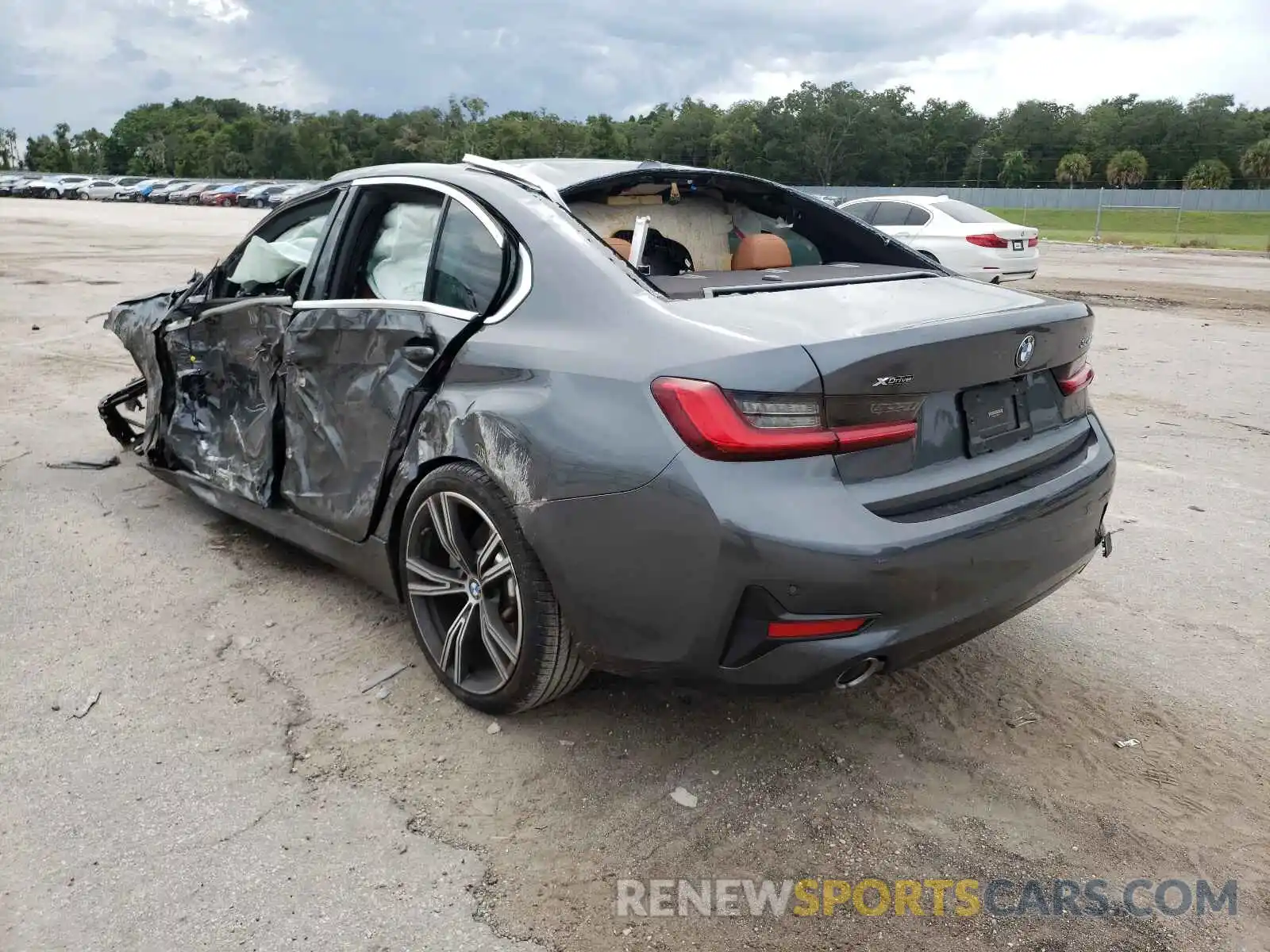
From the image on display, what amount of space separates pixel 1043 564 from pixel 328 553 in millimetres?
2514

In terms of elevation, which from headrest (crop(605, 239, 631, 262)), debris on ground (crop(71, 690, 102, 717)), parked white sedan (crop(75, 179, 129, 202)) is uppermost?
parked white sedan (crop(75, 179, 129, 202))

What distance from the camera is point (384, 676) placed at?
11.7ft

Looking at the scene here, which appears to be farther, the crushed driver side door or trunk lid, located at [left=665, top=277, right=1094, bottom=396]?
the crushed driver side door

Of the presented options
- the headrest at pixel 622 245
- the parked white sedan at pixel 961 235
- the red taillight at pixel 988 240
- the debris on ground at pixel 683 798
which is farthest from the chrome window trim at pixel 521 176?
the red taillight at pixel 988 240

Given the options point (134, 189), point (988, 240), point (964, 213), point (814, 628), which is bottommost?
point (814, 628)

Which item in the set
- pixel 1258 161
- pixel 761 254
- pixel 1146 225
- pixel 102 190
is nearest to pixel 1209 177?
pixel 1258 161

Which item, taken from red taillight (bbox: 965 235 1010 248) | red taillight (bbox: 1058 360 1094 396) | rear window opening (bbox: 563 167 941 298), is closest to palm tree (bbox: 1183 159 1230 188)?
red taillight (bbox: 965 235 1010 248)

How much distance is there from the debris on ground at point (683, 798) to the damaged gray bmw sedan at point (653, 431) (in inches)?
16.3

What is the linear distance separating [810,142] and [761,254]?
88749 mm

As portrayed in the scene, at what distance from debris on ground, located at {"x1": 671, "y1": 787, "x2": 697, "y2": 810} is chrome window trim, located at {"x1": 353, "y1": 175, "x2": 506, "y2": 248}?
1731mm

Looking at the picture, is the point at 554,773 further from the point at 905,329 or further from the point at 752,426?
the point at 905,329

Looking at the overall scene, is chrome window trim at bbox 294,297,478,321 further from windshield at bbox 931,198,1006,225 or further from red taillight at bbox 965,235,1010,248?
windshield at bbox 931,198,1006,225

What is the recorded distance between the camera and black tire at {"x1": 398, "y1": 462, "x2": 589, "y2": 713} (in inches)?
113

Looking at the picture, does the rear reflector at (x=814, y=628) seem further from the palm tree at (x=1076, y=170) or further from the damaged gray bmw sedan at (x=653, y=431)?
the palm tree at (x=1076, y=170)
